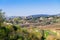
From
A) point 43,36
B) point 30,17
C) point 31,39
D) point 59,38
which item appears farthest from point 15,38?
point 30,17

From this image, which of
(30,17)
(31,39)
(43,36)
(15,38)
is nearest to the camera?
(15,38)

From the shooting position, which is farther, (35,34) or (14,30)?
(35,34)

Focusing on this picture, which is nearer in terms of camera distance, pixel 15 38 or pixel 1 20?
pixel 15 38

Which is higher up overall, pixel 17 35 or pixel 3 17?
pixel 3 17

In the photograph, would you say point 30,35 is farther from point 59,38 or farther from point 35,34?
point 59,38

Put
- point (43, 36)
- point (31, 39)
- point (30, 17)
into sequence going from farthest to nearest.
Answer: point (30, 17) < point (43, 36) < point (31, 39)

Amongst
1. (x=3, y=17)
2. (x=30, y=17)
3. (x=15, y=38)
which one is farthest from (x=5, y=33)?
(x=30, y=17)

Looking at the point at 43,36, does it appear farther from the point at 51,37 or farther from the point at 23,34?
the point at 23,34

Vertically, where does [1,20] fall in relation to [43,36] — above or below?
above

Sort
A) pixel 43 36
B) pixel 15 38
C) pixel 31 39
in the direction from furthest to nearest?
pixel 43 36
pixel 31 39
pixel 15 38
